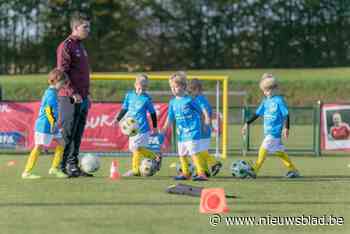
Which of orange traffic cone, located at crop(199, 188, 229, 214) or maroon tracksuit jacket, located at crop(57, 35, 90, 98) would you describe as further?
maroon tracksuit jacket, located at crop(57, 35, 90, 98)

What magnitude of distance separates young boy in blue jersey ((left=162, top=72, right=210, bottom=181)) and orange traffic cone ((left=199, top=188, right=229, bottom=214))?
3.74 metres

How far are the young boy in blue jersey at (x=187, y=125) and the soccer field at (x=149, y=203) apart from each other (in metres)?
0.31

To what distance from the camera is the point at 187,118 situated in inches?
506

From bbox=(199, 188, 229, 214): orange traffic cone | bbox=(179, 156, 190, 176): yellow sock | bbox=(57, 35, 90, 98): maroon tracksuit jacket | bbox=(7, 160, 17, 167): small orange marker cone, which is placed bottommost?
bbox=(199, 188, 229, 214): orange traffic cone

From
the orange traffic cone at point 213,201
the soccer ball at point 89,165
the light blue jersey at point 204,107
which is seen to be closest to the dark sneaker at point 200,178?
the light blue jersey at point 204,107

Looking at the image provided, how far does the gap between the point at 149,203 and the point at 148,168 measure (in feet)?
10.6

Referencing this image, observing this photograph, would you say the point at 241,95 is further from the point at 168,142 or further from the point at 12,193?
the point at 12,193

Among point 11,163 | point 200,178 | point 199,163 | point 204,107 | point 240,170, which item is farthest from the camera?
point 11,163

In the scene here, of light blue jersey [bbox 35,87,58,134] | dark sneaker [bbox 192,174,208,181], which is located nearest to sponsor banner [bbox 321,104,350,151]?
dark sneaker [bbox 192,174,208,181]

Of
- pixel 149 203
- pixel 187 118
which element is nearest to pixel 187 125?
pixel 187 118

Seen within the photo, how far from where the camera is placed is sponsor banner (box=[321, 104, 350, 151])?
64.2 feet

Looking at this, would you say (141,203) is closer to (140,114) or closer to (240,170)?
(240,170)

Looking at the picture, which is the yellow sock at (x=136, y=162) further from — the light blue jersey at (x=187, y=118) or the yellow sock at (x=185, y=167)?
the light blue jersey at (x=187, y=118)

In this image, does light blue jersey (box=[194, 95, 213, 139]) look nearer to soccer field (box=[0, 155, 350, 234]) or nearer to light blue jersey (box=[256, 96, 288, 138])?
soccer field (box=[0, 155, 350, 234])
